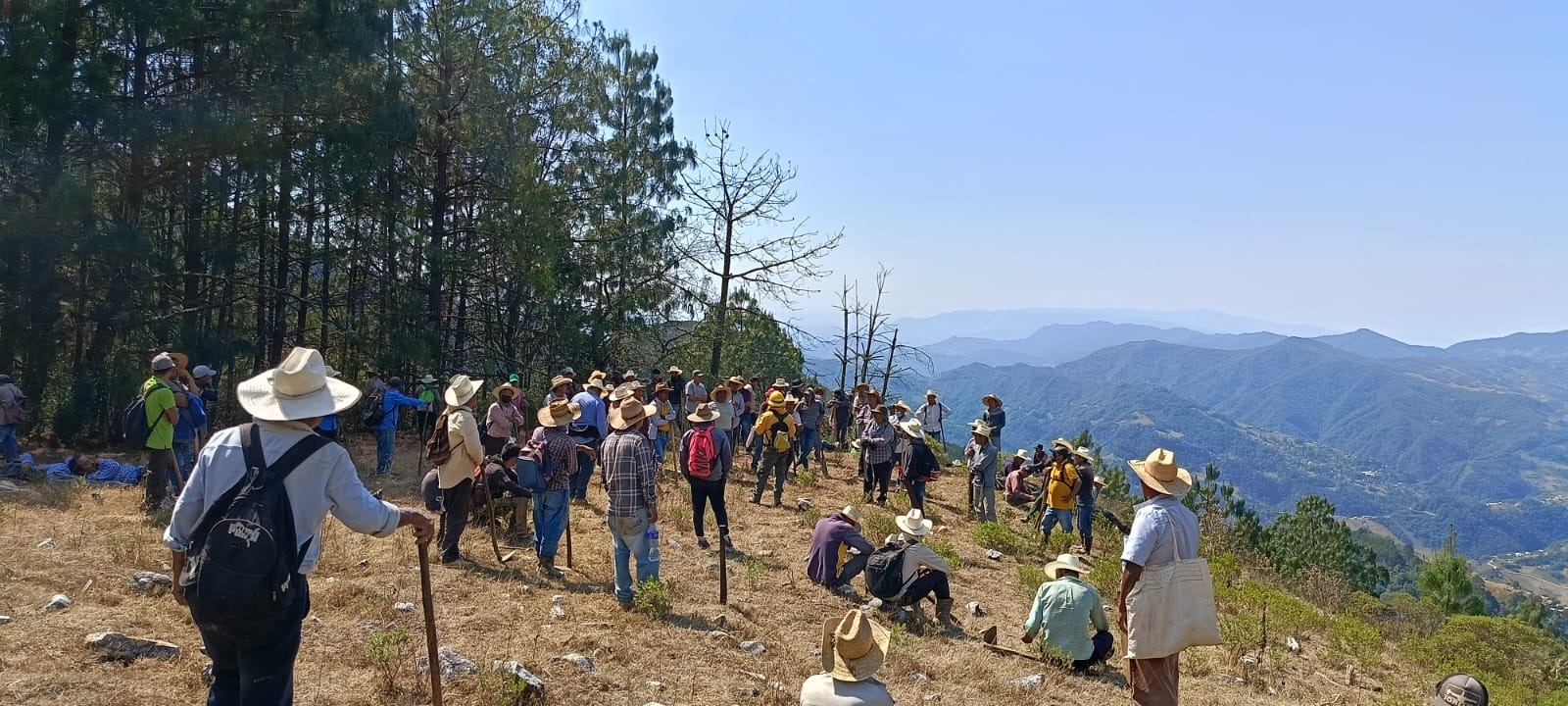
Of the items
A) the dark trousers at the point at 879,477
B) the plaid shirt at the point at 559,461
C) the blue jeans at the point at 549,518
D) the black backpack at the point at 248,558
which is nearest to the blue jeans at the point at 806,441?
the dark trousers at the point at 879,477

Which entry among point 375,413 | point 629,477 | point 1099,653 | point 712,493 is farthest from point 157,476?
point 1099,653

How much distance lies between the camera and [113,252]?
11.5m

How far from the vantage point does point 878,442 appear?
12336mm

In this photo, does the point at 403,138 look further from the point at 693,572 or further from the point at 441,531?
the point at 693,572

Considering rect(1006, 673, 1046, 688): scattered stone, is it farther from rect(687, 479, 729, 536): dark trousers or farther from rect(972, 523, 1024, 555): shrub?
rect(972, 523, 1024, 555): shrub

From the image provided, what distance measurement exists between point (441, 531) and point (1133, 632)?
631 centimetres

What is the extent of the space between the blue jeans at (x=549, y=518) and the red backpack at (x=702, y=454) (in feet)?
4.79

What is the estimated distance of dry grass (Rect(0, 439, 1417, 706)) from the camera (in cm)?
486

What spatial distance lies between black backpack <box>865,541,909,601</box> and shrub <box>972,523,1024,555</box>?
420 centimetres

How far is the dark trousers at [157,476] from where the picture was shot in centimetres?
830

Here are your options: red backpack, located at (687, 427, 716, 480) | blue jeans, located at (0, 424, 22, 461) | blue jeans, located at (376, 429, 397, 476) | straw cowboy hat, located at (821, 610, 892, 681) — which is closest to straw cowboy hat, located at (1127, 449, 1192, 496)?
straw cowboy hat, located at (821, 610, 892, 681)

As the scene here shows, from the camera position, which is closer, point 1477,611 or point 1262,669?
point 1262,669

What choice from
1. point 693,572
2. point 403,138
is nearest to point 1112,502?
point 693,572

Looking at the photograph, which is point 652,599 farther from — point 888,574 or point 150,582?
point 150,582
